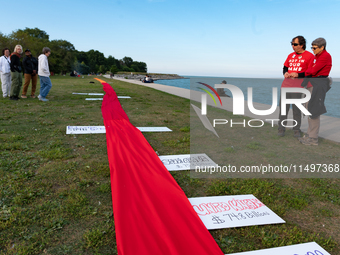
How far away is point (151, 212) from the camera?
2.34 metres

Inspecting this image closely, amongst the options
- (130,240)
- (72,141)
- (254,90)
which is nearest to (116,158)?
(72,141)

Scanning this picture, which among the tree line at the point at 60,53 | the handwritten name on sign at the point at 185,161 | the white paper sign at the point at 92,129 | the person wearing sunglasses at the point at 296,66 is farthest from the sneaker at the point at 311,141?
the tree line at the point at 60,53

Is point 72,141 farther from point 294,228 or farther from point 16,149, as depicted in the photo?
point 294,228

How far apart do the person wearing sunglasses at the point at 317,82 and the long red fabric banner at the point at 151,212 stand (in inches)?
139

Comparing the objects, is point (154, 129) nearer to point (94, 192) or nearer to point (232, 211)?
point (94, 192)

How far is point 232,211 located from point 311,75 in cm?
381

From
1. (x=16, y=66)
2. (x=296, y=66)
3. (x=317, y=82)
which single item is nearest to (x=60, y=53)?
(x=16, y=66)

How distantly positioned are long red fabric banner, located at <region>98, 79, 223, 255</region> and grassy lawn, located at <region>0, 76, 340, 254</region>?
0.12 metres

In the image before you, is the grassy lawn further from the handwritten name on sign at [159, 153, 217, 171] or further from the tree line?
the tree line

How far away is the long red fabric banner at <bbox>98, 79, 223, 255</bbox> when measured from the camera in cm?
192

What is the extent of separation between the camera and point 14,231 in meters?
2.07

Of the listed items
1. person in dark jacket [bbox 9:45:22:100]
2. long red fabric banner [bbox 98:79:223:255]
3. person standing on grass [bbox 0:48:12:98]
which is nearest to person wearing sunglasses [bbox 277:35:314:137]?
long red fabric banner [bbox 98:79:223:255]

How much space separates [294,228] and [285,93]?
3.74 m

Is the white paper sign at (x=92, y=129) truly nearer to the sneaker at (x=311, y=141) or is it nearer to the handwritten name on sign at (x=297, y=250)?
the sneaker at (x=311, y=141)
